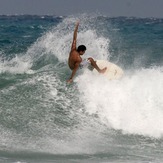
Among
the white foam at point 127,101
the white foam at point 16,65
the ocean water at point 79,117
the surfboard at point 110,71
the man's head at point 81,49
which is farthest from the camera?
the white foam at point 16,65

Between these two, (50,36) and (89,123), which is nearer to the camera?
(89,123)

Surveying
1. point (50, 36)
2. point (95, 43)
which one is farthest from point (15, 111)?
point (50, 36)

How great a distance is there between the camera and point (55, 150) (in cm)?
827

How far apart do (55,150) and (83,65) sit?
3585 millimetres

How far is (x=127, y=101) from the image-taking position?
10859mm

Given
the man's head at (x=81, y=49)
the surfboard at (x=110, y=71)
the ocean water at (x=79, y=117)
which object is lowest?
the ocean water at (x=79, y=117)

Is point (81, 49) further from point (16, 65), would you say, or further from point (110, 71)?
point (16, 65)

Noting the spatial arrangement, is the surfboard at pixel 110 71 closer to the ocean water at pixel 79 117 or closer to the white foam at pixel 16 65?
the ocean water at pixel 79 117

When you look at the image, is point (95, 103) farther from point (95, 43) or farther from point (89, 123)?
point (95, 43)

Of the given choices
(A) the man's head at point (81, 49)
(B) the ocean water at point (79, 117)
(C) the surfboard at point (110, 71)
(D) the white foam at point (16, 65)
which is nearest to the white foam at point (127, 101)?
(B) the ocean water at point (79, 117)

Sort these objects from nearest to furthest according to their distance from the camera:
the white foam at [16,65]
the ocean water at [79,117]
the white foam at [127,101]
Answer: the ocean water at [79,117] < the white foam at [127,101] < the white foam at [16,65]

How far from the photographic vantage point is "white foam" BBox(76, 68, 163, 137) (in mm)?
10031

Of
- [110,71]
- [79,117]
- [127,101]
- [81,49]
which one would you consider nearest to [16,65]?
[110,71]

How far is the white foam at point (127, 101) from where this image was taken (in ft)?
32.9
